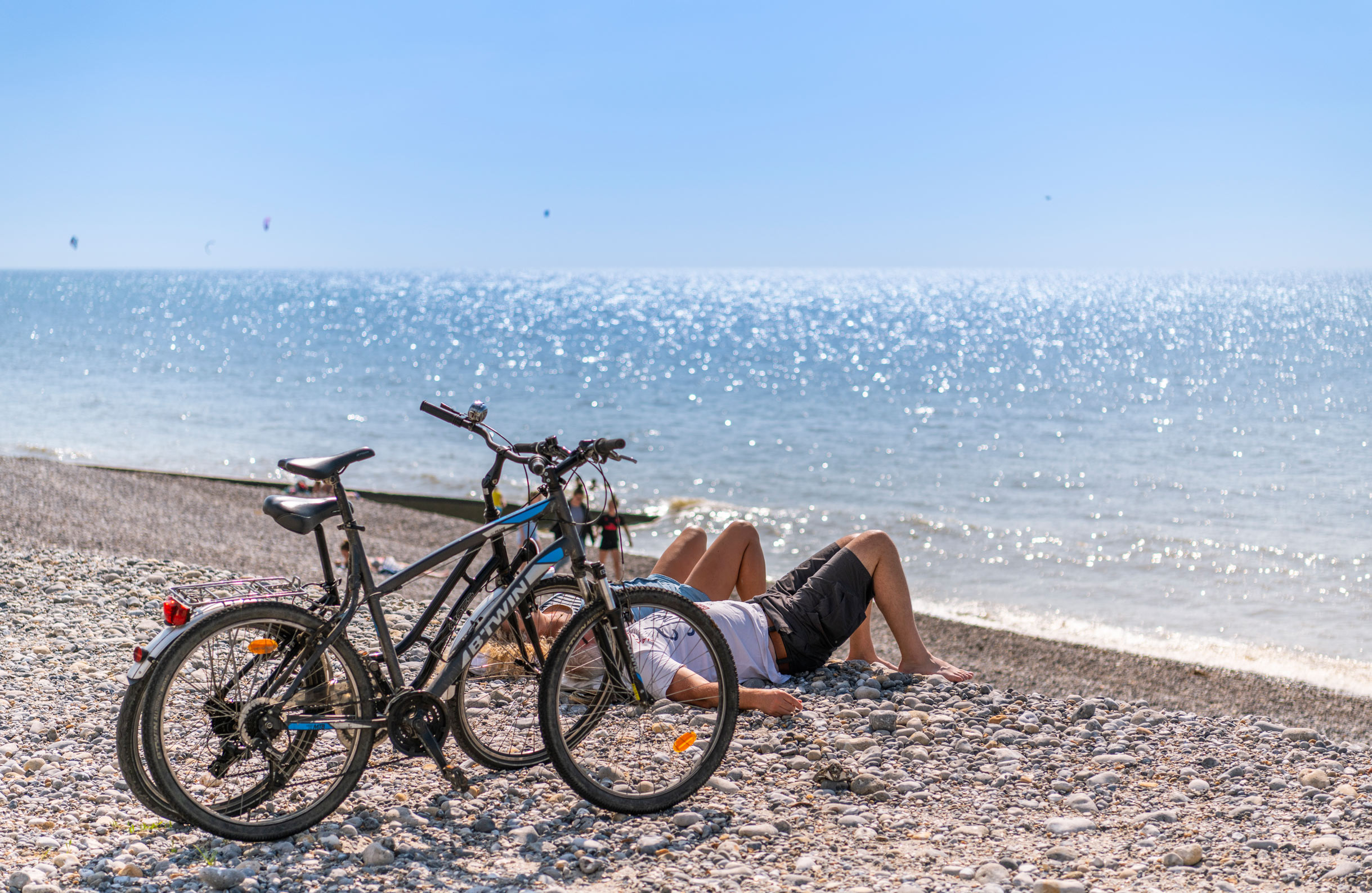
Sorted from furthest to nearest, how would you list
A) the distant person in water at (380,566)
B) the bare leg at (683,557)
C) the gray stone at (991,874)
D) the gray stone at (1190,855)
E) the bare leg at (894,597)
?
the distant person in water at (380,566), the bare leg at (683,557), the bare leg at (894,597), the gray stone at (1190,855), the gray stone at (991,874)

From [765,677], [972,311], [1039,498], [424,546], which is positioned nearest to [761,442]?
[1039,498]

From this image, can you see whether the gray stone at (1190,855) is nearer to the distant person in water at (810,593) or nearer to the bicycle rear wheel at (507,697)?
the distant person in water at (810,593)

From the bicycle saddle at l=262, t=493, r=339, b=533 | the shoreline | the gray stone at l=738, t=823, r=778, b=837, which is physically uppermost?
the bicycle saddle at l=262, t=493, r=339, b=533

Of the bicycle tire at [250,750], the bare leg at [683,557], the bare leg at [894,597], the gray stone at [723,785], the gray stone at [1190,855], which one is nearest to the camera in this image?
the bicycle tire at [250,750]

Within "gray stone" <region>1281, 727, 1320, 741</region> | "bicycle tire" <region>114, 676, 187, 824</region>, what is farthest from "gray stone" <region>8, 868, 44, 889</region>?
"gray stone" <region>1281, 727, 1320, 741</region>

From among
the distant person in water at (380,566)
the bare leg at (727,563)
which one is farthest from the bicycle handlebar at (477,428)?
the distant person in water at (380,566)

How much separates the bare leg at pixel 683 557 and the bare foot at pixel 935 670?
4.45 ft

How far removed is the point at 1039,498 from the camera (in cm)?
2197

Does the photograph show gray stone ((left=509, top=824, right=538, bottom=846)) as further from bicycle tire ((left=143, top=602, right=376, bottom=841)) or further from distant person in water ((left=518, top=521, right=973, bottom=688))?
distant person in water ((left=518, top=521, right=973, bottom=688))

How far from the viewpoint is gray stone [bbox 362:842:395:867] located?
349cm

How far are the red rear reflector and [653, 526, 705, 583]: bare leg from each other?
3.10 m

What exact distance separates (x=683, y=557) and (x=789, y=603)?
83cm

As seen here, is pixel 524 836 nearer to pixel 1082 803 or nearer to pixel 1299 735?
pixel 1082 803

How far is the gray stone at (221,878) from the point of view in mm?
3250
